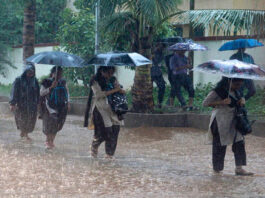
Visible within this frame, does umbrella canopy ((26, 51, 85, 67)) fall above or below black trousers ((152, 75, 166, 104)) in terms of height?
above

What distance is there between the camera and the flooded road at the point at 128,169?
23.2ft

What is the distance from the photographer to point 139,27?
13711mm

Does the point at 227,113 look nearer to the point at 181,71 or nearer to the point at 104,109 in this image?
the point at 104,109

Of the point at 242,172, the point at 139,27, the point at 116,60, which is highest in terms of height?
the point at 139,27

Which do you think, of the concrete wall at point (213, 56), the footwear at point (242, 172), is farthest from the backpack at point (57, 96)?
the concrete wall at point (213, 56)

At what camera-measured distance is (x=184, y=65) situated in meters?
14.1

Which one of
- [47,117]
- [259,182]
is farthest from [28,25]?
[259,182]

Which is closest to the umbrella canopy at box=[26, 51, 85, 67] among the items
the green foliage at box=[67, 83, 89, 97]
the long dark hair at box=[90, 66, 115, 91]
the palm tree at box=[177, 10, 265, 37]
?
the long dark hair at box=[90, 66, 115, 91]

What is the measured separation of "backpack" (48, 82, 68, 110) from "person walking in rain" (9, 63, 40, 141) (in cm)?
103

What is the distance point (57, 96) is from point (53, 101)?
0.11 meters

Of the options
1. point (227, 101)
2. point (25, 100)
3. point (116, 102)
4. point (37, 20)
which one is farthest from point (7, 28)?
point (227, 101)

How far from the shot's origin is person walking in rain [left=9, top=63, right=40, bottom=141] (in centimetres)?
1132

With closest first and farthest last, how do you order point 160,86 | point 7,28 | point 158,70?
point 160,86 → point 158,70 → point 7,28

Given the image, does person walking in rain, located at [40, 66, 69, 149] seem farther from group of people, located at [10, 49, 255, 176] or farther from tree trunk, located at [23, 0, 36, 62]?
tree trunk, located at [23, 0, 36, 62]
